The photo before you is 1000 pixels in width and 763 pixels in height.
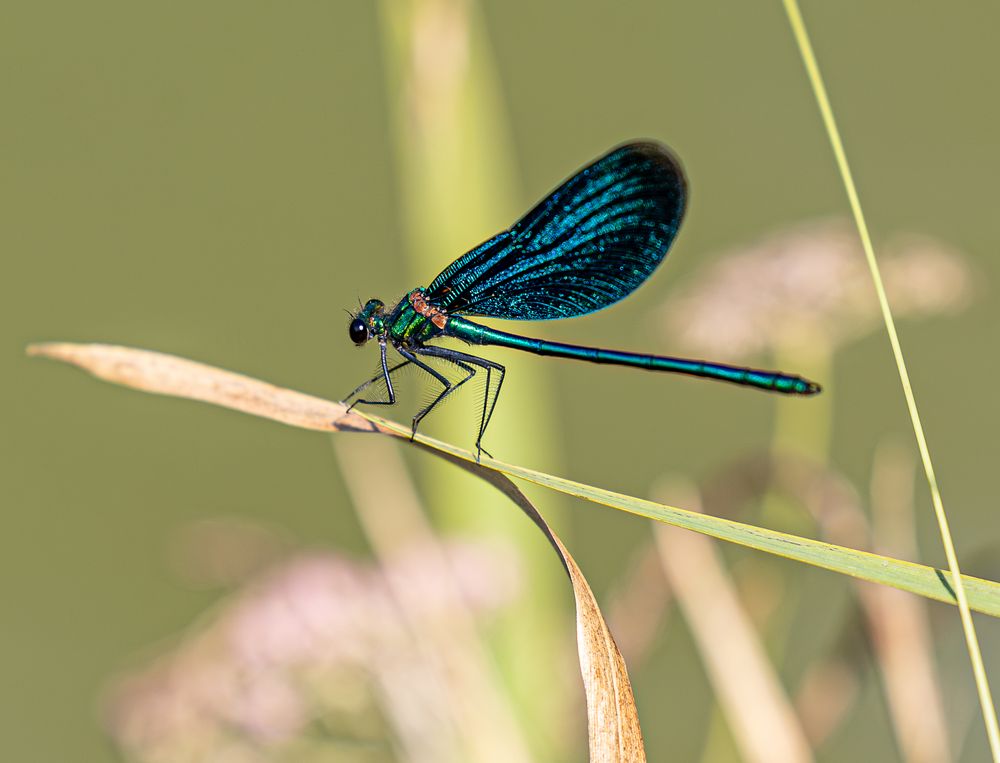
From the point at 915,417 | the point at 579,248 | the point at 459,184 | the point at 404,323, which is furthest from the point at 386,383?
the point at 459,184

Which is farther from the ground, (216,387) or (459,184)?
(459,184)

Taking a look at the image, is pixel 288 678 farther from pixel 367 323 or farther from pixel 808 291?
pixel 808 291

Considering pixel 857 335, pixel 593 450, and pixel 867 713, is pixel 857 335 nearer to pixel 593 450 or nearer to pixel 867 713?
pixel 867 713

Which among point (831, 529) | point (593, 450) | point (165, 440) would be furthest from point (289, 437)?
point (831, 529)

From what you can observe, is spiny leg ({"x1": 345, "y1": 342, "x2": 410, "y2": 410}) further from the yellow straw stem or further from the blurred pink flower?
the yellow straw stem

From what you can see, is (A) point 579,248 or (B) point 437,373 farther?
(A) point 579,248

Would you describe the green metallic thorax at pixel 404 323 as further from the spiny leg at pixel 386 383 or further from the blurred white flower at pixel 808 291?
the blurred white flower at pixel 808 291

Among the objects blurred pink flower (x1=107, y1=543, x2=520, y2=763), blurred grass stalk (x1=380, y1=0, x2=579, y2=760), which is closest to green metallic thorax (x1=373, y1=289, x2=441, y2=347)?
blurred pink flower (x1=107, y1=543, x2=520, y2=763)
